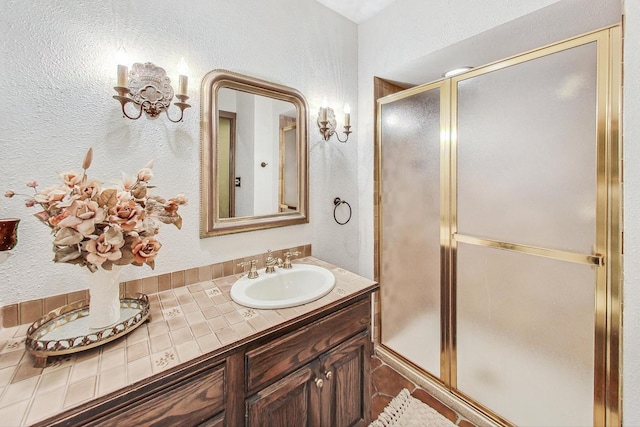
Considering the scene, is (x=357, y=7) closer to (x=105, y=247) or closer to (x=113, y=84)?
(x=113, y=84)

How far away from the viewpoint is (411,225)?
186 cm

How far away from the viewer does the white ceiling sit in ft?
5.88

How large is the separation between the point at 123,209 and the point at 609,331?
1877 mm

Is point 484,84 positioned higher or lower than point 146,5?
lower

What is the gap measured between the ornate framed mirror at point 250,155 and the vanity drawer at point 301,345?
26.4 inches

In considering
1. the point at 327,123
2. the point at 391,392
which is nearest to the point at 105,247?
the point at 327,123

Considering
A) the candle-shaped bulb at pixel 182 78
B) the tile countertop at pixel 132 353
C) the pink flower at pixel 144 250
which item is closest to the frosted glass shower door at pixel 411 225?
the tile countertop at pixel 132 353

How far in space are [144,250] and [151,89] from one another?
2.51 feet

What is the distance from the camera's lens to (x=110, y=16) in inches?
43.6

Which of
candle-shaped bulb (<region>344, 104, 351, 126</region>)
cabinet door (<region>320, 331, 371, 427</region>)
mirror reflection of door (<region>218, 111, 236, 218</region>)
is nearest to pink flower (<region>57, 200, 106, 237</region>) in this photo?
mirror reflection of door (<region>218, 111, 236, 218</region>)

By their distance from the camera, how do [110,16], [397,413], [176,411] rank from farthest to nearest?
[397,413] < [110,16] < [176,411]

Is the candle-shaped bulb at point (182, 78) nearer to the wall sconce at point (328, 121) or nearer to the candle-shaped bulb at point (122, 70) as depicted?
the candle-shaped bulb at point (122, 70)

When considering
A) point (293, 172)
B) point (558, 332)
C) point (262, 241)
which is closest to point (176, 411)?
point (262, 241)

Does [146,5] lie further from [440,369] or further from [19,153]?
[440,369]
